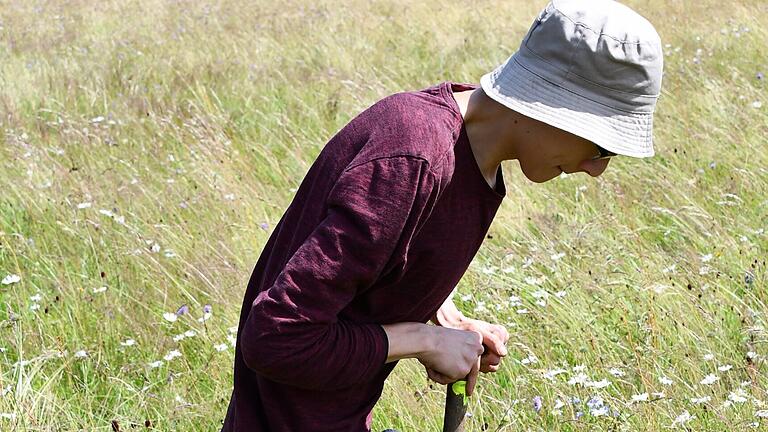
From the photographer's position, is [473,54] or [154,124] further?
[473,54]

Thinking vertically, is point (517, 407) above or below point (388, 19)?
above

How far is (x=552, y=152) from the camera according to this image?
1.67m

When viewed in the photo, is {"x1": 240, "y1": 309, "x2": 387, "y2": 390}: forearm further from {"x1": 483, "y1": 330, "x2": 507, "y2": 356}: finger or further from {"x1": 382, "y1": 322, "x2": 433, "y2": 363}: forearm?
{"x1": 483, "y1": 330, "x2": 507, "y2": 356}: finger

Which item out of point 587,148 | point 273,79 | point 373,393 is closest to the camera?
point 587,148

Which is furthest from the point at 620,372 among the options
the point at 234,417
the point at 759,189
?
the point at 759,189

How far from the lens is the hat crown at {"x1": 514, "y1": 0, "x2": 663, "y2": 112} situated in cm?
156

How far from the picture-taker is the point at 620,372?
9.01ft

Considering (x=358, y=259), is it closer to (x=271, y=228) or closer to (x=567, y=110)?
(x=567, y=110)

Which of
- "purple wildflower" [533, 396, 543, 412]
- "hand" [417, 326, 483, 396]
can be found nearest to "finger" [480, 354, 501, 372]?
"hand" [417, 326, 483, 396]

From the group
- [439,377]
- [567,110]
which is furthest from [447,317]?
[567,110]

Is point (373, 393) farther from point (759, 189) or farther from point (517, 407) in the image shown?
point (759, 189)

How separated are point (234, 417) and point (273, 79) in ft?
16.3

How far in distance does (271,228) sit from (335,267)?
2654 mm

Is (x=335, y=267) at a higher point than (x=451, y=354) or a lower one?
higher
